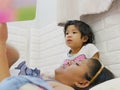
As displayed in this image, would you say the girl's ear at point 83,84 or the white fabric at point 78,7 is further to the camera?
the white fabric at point 78,7

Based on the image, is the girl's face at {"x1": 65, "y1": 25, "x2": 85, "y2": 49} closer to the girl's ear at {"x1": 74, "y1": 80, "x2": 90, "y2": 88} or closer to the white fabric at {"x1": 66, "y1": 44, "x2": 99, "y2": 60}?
the white fabric at {"x1": 66, "y1": 44, "x2": 99, "y2": 60}

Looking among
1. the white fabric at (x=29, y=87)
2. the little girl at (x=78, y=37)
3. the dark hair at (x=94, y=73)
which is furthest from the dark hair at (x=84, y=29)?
the white fabric at (x=29, y=87)

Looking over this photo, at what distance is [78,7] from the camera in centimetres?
143

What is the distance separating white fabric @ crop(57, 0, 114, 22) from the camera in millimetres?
1247

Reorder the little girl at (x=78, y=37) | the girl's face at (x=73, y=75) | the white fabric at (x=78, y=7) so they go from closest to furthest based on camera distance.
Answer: the girl's face at (x=73, y=75), the white fabric at (x=78, y=7), the little girl at (x=78, y=37)

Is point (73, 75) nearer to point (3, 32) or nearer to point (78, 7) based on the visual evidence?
point (3, 32)

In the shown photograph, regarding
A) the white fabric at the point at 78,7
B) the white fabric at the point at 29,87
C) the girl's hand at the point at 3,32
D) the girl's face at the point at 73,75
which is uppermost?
the white fabric at the point at 78,7

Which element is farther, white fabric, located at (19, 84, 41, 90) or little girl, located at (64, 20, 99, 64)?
little girl, located at (64, 20, 99, 64)

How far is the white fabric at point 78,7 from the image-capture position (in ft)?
4.09

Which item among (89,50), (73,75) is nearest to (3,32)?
(73,75)

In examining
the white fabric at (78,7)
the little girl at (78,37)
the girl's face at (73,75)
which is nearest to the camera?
the girl's face at (73,75)

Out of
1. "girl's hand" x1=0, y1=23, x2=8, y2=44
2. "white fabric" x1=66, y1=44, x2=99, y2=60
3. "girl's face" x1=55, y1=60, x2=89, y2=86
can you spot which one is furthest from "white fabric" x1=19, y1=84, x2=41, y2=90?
"white fabric" x1=66, y1=44, x2=99, y2=60

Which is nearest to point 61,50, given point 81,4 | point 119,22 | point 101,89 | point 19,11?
point 81,4

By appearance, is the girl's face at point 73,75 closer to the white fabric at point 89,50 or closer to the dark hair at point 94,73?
the dark hair at point 94,73
